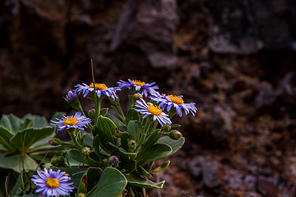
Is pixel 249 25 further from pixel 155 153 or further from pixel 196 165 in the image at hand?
pixel 155 153

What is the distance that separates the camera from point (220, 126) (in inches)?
88.7

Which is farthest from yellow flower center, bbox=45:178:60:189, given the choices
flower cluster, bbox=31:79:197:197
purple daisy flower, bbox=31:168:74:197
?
flower cluster, bbox=31:79:197:197

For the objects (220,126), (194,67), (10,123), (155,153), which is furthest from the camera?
(194,67)

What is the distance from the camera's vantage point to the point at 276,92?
2.35 meters

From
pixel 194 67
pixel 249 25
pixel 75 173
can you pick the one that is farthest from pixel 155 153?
pixel 249 25

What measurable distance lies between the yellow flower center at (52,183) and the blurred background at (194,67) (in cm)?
117

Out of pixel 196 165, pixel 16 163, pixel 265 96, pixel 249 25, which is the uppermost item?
pixel 249 25

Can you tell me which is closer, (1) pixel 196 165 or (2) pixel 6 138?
(2) pixel 6 138

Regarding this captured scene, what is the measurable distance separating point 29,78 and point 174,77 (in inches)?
76.1

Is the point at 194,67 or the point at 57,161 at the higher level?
the point at 194,67

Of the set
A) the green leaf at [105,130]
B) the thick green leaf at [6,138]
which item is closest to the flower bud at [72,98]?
the green leaf at [105,130]

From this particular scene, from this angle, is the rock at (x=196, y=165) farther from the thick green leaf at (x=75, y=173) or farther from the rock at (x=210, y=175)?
the thick green leaf at (x=75, y=173)

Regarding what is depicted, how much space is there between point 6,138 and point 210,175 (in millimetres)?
1474

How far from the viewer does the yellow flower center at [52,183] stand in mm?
804
